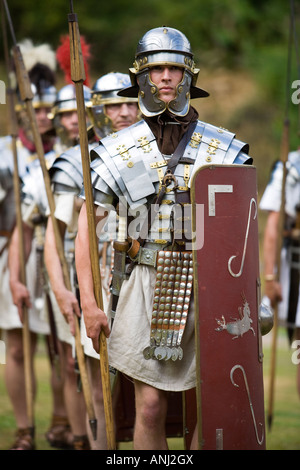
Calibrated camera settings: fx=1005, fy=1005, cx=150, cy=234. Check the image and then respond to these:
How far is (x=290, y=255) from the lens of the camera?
26.1 feet

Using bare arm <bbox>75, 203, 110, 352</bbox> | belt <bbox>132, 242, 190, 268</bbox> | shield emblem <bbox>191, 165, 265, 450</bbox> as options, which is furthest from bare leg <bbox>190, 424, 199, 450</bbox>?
belt <bbox>132, 242, 190, 268</bbox>

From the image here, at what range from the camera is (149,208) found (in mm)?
4902

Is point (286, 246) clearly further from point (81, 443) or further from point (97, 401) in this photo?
point (97, 401)

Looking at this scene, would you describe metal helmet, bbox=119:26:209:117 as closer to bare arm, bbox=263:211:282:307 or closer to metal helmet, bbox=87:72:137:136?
metal helmet, bbox=87:72:137:136

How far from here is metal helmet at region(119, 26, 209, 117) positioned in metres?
4.93

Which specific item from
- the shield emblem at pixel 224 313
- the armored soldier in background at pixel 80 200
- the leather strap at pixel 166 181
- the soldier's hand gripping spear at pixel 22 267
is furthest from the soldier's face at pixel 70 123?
the shield emblem at pixel 224 313

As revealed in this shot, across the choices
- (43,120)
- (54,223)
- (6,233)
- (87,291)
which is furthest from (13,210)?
(87,291)

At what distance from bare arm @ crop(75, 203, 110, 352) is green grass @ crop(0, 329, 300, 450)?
7.68 ft

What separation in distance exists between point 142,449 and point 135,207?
45.8 inches

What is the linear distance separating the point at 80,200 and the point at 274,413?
3268mm

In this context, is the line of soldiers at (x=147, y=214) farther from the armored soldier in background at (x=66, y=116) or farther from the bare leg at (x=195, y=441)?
the armored soldier in background at (x=66, y=116)

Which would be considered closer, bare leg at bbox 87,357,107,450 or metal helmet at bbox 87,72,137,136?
bare leg at bbox 87,357,107,450

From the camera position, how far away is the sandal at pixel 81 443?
22.0ft

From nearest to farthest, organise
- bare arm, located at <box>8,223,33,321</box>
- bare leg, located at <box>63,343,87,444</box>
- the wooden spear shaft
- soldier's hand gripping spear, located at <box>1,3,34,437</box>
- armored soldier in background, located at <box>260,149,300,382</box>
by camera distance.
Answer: bare leg, located at <box>63,343,87,444</box>, soldier's hand gripping spear, located at <box>1,3,34,437</box>, bare arm, located at <box>8,223,33,321</box>, the wooden spear shaft, armored soldier in background, located at <box>260,149,300,382</box>
